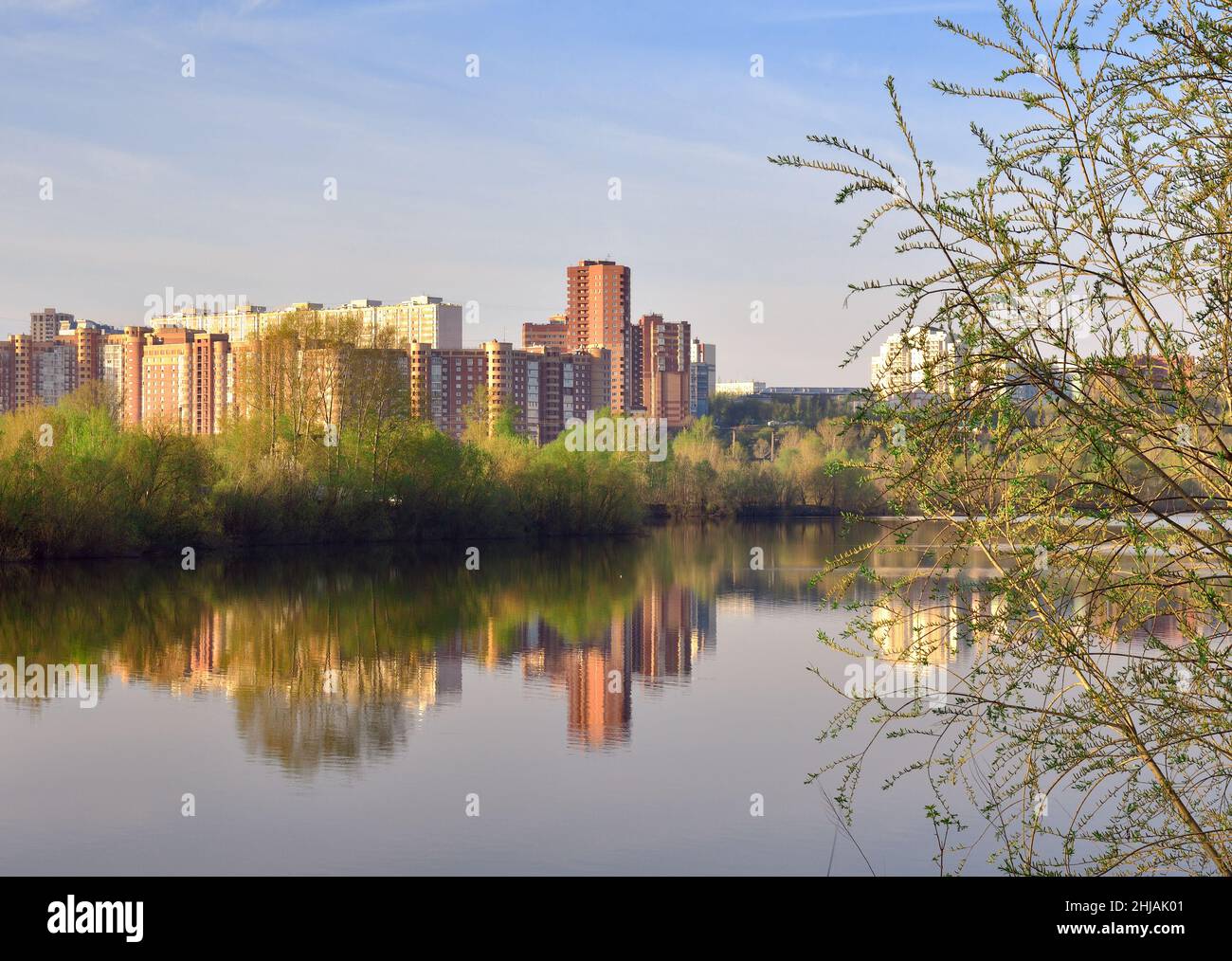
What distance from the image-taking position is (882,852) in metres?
10.2

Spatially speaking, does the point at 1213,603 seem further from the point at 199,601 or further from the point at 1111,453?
the point at 199,601

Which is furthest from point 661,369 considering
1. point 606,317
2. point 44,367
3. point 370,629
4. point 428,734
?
point 428,734

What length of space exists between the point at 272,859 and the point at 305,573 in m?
22.9

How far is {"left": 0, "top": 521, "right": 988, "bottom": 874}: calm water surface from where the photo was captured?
1056 cm

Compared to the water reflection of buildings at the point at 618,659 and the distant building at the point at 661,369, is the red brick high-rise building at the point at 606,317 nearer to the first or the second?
the distant building at the point at 661,369

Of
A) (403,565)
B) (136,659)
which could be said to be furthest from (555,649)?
(403,565)

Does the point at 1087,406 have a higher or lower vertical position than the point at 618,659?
higher

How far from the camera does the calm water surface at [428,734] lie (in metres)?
10.6
